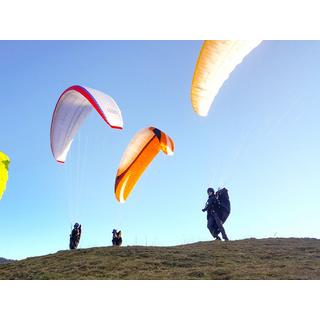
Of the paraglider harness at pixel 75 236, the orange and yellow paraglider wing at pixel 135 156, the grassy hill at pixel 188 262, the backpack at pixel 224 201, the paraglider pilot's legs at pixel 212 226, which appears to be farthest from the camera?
the paraglider harness at pixel 75 236

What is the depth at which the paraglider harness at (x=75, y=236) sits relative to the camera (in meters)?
16.9

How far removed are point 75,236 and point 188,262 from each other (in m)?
7.02

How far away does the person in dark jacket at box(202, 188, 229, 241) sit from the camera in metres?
14.9

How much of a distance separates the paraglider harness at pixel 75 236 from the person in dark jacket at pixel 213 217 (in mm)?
5587

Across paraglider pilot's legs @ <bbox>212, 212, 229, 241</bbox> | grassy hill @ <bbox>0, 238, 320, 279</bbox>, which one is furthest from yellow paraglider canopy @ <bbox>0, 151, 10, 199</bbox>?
paraglider pilot's legs @ <bbox>212, 212, 229, 241</bbox>

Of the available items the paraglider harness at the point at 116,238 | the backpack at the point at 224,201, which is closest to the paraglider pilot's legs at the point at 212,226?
the backpack at the point at 224,201

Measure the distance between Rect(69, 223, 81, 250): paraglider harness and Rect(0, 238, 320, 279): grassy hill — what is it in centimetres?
241

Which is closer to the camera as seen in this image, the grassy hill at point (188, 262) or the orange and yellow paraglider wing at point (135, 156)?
the grassy hill at point (188, 262)

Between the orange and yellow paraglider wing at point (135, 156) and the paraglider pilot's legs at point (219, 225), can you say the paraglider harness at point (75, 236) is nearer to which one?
the orange and yellow paraglider wing at point (135, 156)

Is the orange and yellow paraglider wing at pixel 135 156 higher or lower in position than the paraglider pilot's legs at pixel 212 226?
higher

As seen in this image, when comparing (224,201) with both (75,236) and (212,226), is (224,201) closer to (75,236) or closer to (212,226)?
(212,226)

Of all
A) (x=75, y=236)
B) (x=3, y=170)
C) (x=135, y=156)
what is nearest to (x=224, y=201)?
(x=135, y=156)

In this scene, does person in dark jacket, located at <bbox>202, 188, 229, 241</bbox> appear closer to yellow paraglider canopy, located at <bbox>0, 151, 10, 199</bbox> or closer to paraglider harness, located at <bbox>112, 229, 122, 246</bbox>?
paraglider harness, located at <bbox>112, 229, 122, 246</bbox>
